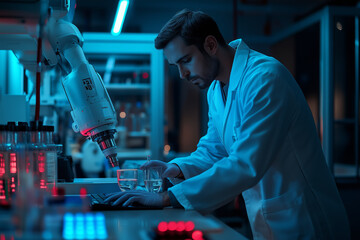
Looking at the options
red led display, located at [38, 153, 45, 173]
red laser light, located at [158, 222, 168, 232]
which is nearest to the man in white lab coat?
red led display, located at [38, 153, 45, 173]

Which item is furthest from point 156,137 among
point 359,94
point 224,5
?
point 224,5

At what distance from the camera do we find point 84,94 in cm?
141

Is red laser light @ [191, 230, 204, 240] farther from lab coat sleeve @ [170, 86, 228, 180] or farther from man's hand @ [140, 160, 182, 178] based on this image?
lab coat sleeve @ [170, 86, 228, 180]

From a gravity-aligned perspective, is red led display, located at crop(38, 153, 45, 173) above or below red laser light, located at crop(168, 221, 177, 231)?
above

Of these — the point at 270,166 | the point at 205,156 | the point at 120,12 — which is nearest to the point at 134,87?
the point at 120,12

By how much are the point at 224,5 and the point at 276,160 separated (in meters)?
4.94

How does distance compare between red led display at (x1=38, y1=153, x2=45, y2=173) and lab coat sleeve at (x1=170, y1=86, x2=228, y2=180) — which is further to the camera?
lab coat sleeve at (x1=170, y1=86, x2=228, y2=180)

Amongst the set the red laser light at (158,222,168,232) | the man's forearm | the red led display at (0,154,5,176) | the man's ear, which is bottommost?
the man's forearm

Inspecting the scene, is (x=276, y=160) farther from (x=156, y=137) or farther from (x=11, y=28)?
(x=156, y=137)

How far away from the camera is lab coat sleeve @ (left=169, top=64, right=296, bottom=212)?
4.00 ft

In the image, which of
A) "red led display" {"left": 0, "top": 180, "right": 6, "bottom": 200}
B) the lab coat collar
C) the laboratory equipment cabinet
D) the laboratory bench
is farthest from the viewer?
the laboratory equipment cabinet

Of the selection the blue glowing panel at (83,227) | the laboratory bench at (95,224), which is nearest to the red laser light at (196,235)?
the laboratory bench at (95,224)

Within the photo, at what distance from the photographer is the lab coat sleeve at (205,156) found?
1.57 m

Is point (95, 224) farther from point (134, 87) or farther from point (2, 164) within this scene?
point (134, 87)
